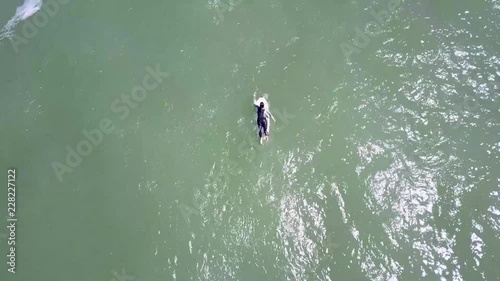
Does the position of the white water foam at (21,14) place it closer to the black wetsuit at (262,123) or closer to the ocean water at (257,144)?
the ocean water at (257,144)

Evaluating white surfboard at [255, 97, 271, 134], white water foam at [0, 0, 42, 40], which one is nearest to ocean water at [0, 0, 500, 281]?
white surfboard at [255, 97, 271, 134]

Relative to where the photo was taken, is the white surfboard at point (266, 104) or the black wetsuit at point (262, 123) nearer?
the black wetsuit at point (262, 123)

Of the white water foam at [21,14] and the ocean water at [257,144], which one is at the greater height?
the white water foam at [21,14]

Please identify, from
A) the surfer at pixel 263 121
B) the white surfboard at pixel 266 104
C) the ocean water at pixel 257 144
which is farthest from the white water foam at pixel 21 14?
the surfer at pixel 263 121

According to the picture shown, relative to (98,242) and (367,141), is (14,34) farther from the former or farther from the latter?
(367,141)

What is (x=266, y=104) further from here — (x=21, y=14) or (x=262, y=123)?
(x=21, y=14)

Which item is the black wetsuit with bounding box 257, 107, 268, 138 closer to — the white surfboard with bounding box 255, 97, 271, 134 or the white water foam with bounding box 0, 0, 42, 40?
the white surfboard with bounding box 255, 97, 271, 134
